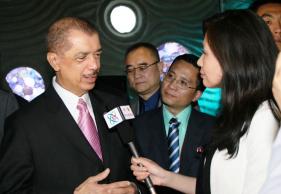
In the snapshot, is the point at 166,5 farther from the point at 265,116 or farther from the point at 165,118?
the point at 265,116

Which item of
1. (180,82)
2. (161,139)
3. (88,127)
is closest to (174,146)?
(161,139)

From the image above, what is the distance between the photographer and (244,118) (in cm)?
153

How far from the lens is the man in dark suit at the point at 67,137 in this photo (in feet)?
5.93

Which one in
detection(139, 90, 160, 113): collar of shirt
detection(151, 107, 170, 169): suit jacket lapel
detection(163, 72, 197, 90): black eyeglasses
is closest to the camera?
detection(151, 107, 170, 169): suit jacket lapel

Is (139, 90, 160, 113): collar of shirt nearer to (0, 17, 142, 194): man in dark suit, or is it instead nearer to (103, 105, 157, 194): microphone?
(0, 17, 142, 194): man in dark suit

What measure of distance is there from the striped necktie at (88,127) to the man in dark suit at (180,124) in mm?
429

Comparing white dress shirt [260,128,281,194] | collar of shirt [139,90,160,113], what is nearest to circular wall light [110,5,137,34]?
collar of shirt [139,90,160,113]

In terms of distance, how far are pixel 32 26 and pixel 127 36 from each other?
127 centimetres

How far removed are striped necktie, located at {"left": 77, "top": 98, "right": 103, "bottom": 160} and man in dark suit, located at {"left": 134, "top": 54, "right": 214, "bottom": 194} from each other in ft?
1.41

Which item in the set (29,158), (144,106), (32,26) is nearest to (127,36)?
(32,26)

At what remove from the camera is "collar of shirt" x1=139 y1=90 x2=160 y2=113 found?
11.0 ft

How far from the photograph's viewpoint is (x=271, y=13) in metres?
2.79

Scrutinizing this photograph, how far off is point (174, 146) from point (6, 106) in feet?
3.12

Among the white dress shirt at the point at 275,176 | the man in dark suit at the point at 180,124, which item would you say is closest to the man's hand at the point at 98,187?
the man in dark suit at the point at 180,124
